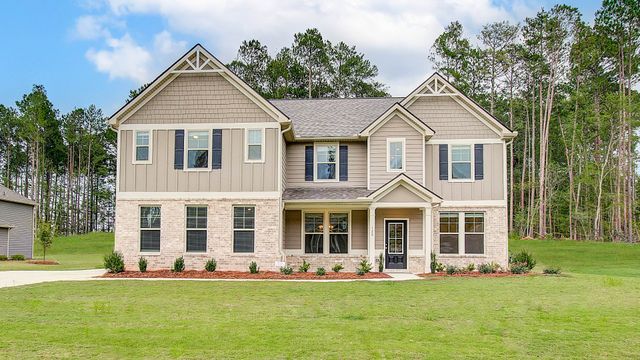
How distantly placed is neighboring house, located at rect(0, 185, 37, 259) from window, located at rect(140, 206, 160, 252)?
18418 millimetres

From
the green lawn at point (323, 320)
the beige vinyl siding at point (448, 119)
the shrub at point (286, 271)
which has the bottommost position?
the shrub at point (286, 271)

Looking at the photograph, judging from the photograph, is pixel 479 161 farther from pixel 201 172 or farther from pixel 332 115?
pixel 201 172

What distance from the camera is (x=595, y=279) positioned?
16906 mm

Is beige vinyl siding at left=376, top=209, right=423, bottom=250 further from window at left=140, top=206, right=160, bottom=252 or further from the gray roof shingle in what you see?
window at left=140, top=206, right=160, bottom=252

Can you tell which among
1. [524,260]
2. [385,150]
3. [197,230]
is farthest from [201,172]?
[524,260]

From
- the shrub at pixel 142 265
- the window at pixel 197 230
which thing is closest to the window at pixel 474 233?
the window at pixel 197 230

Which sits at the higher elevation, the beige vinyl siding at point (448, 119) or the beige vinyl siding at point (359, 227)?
the beige vinyl siding at point (448, 119)

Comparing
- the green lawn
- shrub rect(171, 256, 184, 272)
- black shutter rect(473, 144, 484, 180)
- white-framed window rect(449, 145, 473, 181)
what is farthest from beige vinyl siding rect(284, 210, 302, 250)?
black shutter rect(473, 144, 484, 180)

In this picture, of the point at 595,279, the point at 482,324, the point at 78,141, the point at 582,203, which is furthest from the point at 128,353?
the point at 78,141

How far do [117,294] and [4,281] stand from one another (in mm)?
6652

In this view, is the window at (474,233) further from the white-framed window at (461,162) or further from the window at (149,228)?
the window at (149,228)

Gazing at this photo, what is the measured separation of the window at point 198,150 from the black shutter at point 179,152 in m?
0.22

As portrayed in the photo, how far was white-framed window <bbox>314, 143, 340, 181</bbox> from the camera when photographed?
2255cm

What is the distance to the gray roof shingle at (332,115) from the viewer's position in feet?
74.3
